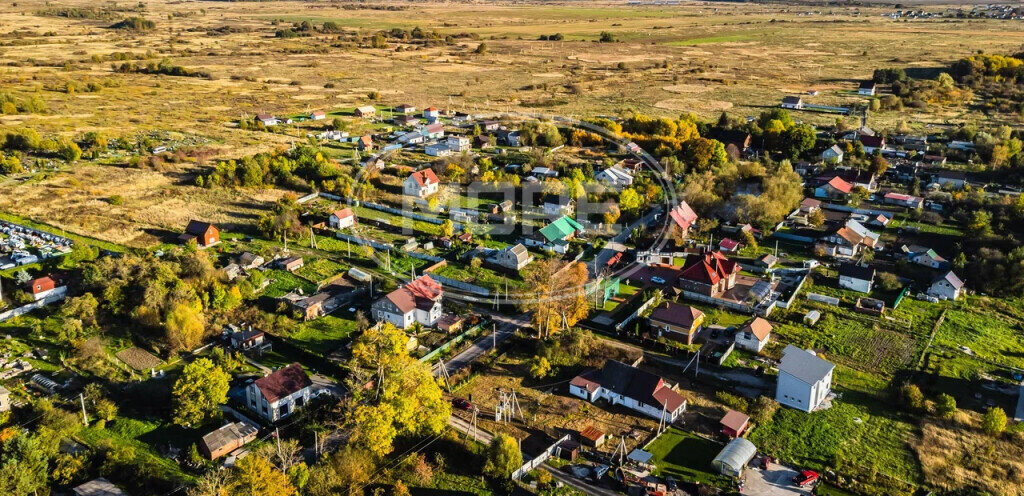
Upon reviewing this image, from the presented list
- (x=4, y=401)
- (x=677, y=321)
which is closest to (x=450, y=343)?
(x=677, y=321)

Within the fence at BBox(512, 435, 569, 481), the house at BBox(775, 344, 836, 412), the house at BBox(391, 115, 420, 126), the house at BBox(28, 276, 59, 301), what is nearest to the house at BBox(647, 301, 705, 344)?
the house at BBox(775, 344, 836, 412)

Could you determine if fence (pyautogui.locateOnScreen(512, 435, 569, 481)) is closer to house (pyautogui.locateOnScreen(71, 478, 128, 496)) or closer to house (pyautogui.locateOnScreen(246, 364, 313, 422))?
house (pyautogui.locateOnScreen(246, 364, 313, 422))

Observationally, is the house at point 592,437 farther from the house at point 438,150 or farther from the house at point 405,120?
the house at point 405,120

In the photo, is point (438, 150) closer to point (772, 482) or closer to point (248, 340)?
point (248, 340)

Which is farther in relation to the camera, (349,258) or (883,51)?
(883,51)

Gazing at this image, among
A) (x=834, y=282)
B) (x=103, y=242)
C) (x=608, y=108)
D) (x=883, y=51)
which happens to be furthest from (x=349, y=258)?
(x=883, y=51)

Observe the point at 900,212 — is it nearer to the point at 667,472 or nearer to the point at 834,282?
the point at 834,282
